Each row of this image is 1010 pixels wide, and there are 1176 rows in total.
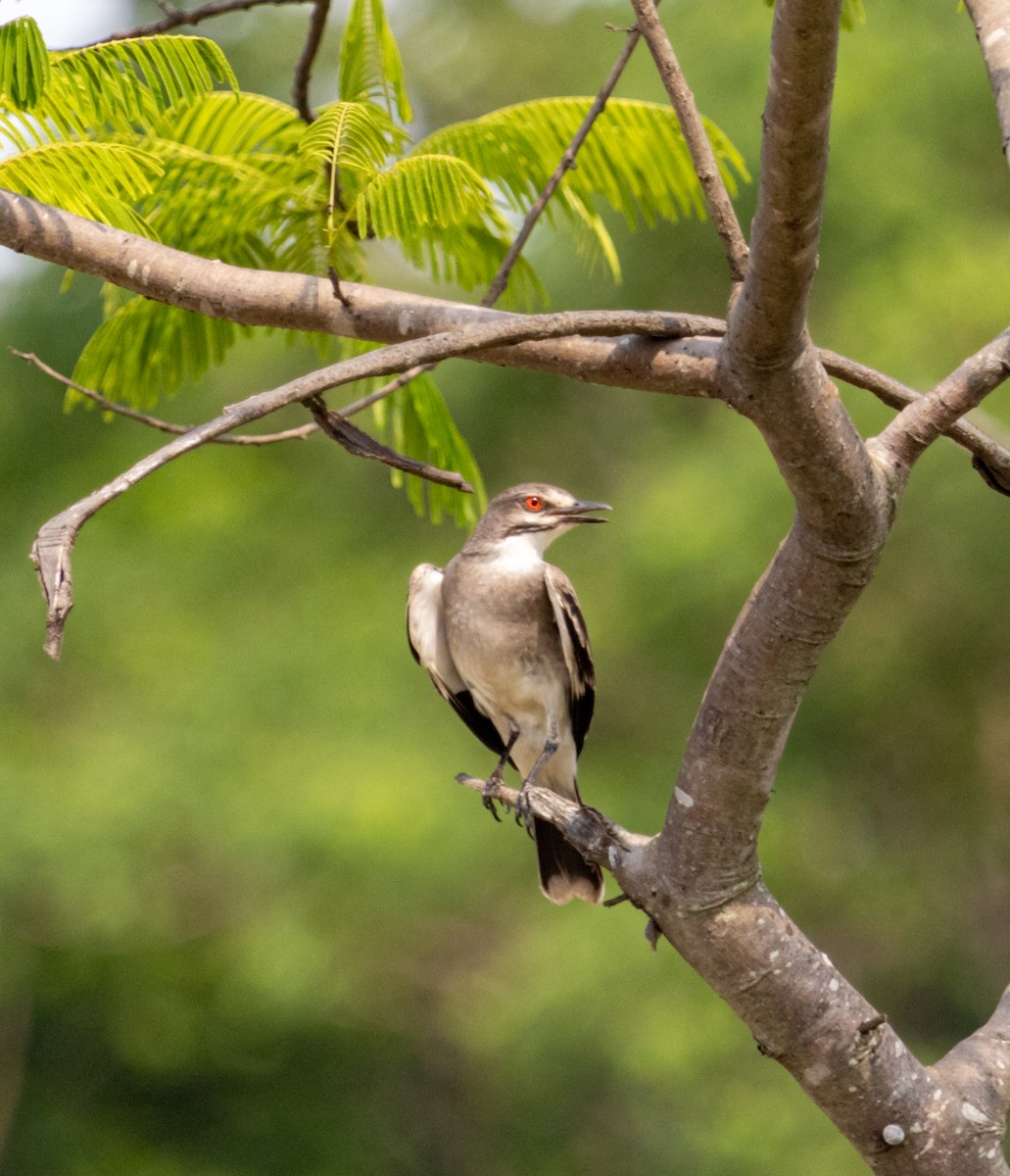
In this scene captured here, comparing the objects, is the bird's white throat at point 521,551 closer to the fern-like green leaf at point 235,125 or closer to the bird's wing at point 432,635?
the bird's wing at point 432,635

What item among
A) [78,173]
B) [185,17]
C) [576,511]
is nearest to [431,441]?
[78,173]

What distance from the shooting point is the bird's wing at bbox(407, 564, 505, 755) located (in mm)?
5496

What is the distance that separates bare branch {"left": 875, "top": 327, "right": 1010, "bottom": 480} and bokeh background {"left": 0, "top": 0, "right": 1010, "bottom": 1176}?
708 centimetres

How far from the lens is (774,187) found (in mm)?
2406

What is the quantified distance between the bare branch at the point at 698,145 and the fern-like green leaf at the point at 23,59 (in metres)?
1.15

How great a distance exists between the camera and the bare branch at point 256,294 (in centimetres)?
309

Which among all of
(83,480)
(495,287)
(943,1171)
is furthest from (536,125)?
(83,480)

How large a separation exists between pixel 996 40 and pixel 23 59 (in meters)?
2.30

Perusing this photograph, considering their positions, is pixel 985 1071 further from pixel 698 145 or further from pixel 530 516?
pixel 530 516

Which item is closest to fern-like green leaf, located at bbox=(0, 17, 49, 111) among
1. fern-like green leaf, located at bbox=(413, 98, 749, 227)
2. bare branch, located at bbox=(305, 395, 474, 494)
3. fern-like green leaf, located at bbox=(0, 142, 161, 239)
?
fern-like green leaf, located at bbox=(0, 142, 161, 239)

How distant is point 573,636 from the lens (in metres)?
5.13

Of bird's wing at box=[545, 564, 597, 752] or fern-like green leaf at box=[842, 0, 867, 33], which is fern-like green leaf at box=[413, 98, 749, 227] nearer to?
fern-like green leaf at box=[842, 0, 867, 33]

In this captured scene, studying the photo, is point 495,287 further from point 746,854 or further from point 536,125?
point 746,854

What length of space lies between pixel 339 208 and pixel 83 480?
11212mm
